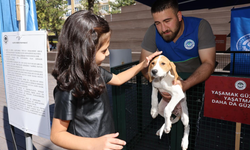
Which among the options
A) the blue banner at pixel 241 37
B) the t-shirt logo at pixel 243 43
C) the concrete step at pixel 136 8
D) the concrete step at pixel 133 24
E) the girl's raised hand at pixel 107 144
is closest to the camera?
the girl's raised hand at pixel 107 144

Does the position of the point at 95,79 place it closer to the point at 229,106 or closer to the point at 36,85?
the point at 36,85

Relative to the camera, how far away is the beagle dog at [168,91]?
164cm

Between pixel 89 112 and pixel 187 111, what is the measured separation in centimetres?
99

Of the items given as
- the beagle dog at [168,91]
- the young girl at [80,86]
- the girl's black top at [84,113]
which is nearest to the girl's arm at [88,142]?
the young girl at [80,86]

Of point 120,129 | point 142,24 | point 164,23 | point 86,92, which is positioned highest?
point 142,24

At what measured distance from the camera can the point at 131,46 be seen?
31.2ft

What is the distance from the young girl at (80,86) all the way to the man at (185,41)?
0.78m

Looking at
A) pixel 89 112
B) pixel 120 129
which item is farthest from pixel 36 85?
pixel 120 129

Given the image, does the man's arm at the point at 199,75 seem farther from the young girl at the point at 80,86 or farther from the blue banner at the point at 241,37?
the blue banner at the point at 241,37

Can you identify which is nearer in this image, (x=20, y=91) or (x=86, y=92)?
(x=86, y=92)

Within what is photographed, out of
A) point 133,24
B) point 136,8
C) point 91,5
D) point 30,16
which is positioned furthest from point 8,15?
point 136,8

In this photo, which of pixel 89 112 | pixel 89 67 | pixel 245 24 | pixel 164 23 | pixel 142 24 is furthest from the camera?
pixel 142 24

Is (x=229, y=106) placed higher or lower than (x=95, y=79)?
Result: lower

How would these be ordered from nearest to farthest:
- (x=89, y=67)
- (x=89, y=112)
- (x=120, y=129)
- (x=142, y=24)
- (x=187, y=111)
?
(x=89, y=67), (x=89, y=112), (x=187, y=111), (x=120, y=129), (x=142, y=24)
